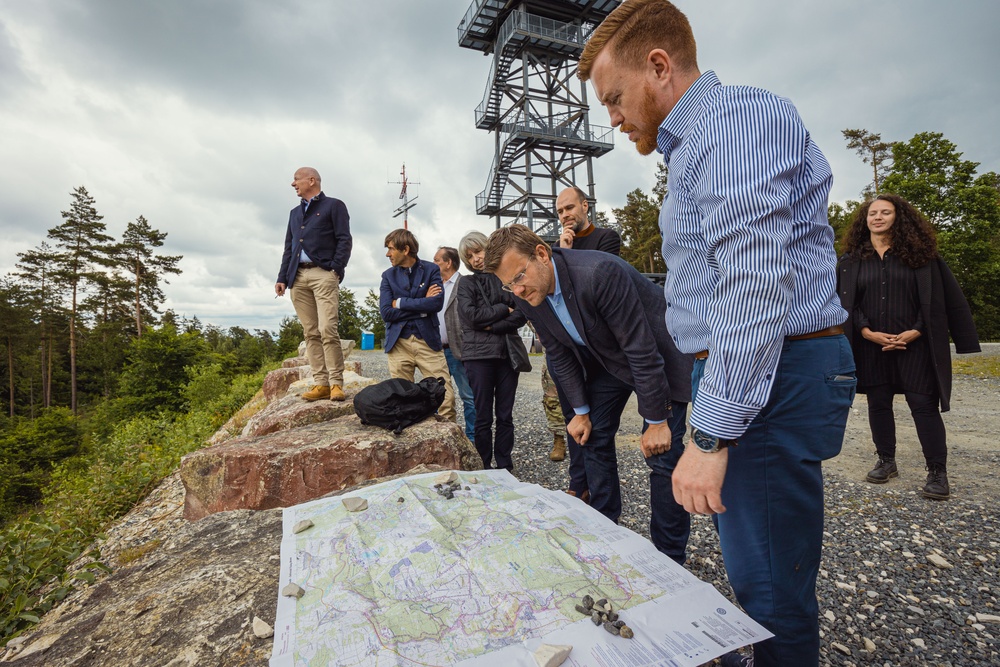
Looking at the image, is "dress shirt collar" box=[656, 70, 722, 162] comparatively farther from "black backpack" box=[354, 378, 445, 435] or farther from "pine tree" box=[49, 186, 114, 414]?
"pine tree" box=[49, 186, 114, 414]

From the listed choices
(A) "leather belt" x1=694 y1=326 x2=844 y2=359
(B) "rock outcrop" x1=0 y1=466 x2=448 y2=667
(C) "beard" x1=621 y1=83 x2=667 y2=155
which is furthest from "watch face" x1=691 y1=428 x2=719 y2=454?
(B) "rock outcrop" x1=0 y1=466 x2=448 y2=667

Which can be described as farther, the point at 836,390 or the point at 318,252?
the point at 318,252

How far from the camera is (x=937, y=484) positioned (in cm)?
338

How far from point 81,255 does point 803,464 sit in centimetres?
4168

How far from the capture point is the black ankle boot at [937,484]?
336cm

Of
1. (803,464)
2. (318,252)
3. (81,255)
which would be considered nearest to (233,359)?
(81,255)

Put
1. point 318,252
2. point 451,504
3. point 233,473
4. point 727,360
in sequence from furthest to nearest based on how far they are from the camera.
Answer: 1. point 318,252
2. point 233,473
3. point 451,504
4. point 727,360

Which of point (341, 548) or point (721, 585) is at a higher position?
point (341, 548)

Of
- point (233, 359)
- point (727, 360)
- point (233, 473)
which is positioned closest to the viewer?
point (727, 360)

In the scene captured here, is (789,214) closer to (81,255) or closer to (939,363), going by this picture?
(939,363)

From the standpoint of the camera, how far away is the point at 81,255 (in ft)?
101

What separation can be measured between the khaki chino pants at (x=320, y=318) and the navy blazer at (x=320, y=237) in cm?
11

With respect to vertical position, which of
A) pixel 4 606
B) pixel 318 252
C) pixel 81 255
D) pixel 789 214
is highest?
pixel 81 255

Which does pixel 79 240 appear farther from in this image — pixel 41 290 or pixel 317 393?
pixel 317 393
